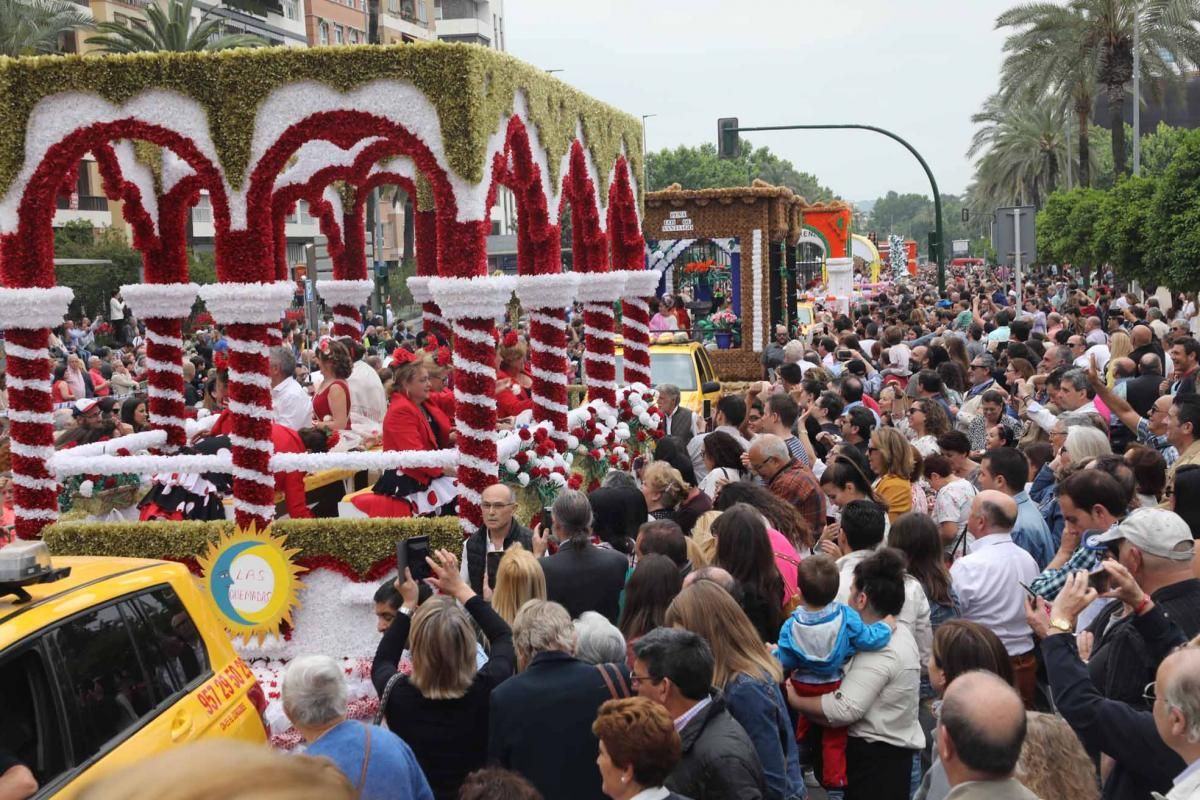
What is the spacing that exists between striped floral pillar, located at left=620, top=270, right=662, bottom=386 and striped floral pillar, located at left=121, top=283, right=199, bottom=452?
5.21 meters

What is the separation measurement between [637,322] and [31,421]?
7.55 metres

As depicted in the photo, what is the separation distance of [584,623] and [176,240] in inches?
332

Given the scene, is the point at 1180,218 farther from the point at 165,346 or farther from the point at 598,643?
the point at 598,643

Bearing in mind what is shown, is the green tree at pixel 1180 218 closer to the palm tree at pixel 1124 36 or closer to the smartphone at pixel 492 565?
the palm tree at pixel 1124 36

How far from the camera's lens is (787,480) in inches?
355

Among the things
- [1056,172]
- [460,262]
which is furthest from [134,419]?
[1056,172]

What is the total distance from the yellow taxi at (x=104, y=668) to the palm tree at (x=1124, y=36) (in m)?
34.6

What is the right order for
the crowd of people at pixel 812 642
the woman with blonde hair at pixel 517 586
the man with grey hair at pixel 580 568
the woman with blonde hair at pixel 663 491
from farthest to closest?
1. the woman with blonde hair at pixel 663 491
2. the man with grey hair at pixel 580 568
3. the woman with blonde hair at pixel 517 586
4. the crowd of people at pixel 812 642

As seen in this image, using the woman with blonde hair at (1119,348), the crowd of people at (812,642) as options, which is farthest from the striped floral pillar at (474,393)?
the woman with blonde hair at (1119,348)

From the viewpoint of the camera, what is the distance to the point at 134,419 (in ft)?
42.6

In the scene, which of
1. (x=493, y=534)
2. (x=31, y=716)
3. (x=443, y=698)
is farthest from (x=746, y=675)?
(x=493, y=534)

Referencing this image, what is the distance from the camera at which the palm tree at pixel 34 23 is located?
115 ft

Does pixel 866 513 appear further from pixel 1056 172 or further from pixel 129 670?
pixel 1056 172

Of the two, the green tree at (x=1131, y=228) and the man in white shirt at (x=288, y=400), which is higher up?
the green tree at (x=1131, y=228)
